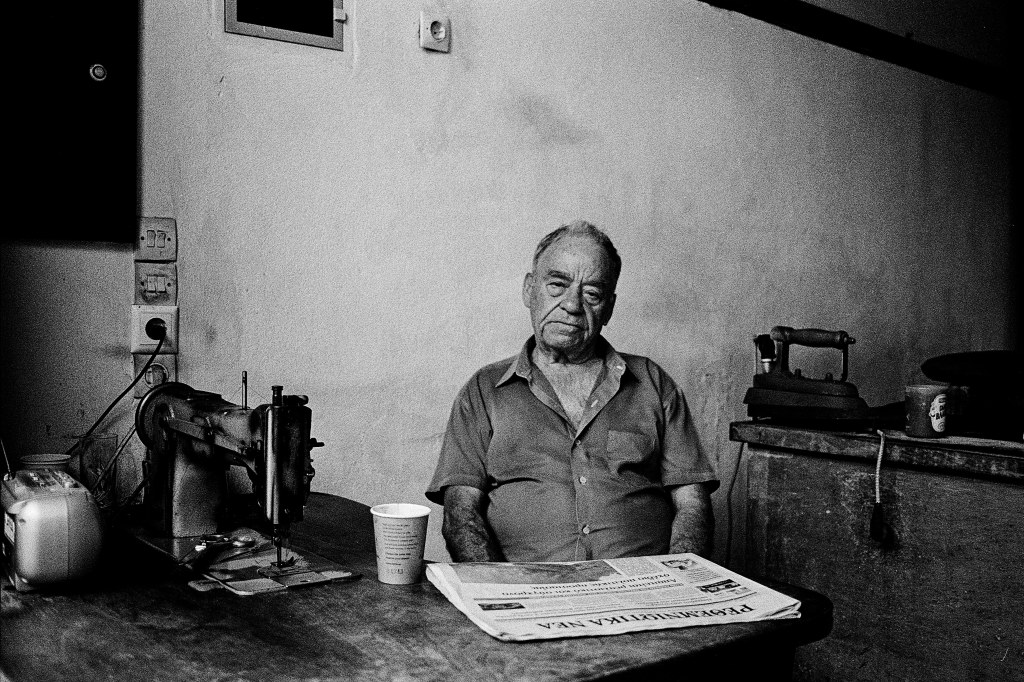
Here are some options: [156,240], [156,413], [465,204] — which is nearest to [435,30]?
[465,204]

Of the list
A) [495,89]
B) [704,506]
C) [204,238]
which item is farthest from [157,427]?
[495,89]

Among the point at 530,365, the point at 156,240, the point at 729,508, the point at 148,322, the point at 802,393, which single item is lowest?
the point at 729,508

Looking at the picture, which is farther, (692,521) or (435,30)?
(435,30)

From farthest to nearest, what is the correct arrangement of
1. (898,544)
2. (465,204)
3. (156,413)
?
(465,204) < (898,544) < (156,413)

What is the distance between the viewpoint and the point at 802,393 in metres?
2.88

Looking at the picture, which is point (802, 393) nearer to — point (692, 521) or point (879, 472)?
point (879, 472)

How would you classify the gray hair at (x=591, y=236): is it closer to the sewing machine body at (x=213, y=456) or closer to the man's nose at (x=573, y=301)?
the man's nose at (x=573, y=301)

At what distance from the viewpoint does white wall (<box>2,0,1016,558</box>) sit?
2215mm

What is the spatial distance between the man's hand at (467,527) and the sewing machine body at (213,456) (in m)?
0.45

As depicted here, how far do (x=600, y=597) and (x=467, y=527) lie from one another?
72 cm

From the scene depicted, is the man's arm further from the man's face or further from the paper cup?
the paper cup

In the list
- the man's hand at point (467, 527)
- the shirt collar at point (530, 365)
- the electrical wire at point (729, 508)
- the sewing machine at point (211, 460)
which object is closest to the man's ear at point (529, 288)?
the shirt collar at point (530, 365)

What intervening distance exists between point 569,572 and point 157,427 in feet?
2.86

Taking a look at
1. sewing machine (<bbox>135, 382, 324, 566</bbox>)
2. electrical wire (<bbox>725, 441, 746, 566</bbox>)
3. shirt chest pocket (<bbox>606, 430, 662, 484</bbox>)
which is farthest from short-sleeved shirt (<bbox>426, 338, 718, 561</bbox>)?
electrical wire (<bbox>725, 441, 746, 566</bbox>)
